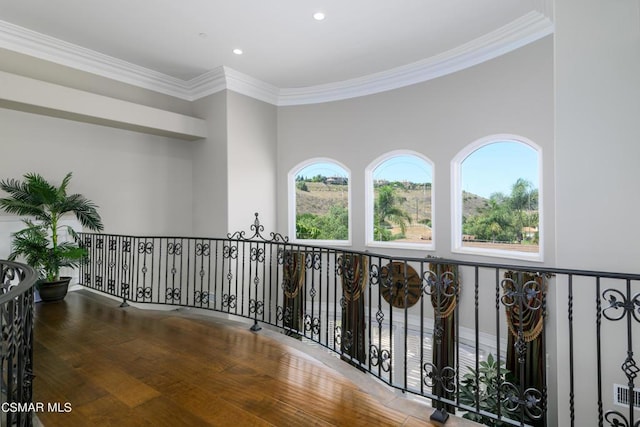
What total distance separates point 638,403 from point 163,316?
4556mm

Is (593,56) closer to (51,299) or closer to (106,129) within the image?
(106,129)

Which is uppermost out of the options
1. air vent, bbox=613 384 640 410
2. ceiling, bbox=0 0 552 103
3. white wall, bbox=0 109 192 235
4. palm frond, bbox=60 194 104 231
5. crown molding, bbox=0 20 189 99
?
ceiling, bbox=0 0 552 103

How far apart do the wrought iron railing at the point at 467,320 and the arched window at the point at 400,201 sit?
1.89 feet

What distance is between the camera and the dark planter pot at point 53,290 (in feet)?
14.6

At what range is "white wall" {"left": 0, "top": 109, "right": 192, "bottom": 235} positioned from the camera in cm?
447

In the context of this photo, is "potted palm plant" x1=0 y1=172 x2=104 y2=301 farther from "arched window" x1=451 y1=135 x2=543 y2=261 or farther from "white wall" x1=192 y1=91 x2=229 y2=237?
"arched window" x1=451 y1=135 x2=543 y2=261

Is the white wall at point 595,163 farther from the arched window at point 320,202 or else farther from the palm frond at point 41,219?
the palm frond at point 41,219

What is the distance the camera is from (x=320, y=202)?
6.50m

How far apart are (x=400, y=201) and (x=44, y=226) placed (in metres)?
5.23

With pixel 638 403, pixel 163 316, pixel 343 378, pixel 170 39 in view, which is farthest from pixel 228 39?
pixel 638 403

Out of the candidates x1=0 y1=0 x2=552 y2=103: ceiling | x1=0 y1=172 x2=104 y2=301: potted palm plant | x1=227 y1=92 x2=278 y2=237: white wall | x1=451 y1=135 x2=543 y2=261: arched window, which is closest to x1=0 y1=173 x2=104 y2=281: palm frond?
x1=0 y1=172 x2=104 y2=301: potted palm plant

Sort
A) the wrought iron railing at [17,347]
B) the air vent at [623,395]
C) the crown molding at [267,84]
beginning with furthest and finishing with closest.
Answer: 1. the crown molding at [267,84]
2. the air vent at [623,395]
3. the wrought iron railing at [17,347]

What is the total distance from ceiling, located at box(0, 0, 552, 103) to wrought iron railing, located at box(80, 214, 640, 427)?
2.56 m

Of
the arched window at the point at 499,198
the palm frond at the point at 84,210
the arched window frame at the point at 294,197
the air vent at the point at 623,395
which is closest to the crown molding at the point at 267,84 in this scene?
the arched window frame at the point at 294,197
